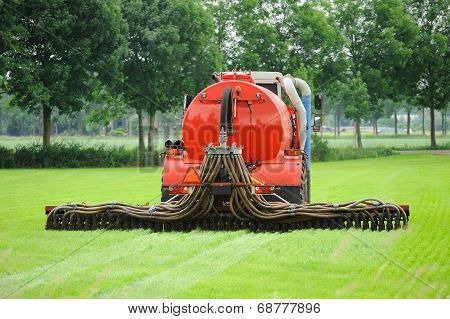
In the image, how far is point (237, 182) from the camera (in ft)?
42.5

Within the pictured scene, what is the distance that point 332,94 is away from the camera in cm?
5638

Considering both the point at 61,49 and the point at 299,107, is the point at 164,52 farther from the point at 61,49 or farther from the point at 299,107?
the point at 299,107

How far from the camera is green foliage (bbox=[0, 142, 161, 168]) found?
37594 millimetres

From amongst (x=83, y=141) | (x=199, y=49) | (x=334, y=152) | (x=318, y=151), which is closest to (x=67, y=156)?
(x=199, y=49)

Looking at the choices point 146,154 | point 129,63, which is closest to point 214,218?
point 146,154

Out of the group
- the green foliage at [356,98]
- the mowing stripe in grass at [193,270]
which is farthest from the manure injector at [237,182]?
the green foliage at [356,98]

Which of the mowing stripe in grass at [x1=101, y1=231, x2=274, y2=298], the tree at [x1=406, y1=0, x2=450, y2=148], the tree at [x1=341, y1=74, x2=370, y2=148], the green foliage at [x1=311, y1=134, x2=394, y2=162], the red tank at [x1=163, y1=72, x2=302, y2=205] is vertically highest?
the tree at [x1=406, y1=0, x2=450, y2=148]

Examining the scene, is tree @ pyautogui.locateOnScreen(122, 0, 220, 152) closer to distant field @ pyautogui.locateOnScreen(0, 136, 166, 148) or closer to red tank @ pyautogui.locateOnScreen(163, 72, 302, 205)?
distant field @ pyautogui.locateOnScreen(0, 136, 166, 148)

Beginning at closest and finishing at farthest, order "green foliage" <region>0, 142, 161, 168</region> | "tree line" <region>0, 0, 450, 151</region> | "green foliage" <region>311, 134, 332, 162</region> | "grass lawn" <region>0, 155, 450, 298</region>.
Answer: "grass lawn" <region>0, 155, 450, 298</region>
"green foliage" <region>0, 142, 161, 168</region>
"tree line" <region>0, 0, 450, 151</region>
"green foliage" <region>311, 134, 332, 162</region>

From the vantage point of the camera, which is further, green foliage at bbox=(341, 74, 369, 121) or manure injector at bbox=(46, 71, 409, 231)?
green foliage at bbox=(341, 74, 369, 121)

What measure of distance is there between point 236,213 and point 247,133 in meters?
2.12

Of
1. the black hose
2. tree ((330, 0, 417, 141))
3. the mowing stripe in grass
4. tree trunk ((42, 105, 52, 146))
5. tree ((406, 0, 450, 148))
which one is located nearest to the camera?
the mowing stripe in grass

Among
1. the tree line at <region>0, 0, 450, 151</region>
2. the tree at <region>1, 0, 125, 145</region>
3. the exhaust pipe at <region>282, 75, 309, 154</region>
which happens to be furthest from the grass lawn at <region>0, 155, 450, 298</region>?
the tree line at <region>0, 0, 450, 151</region>

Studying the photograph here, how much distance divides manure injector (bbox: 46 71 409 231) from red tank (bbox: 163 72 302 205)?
2 cm
